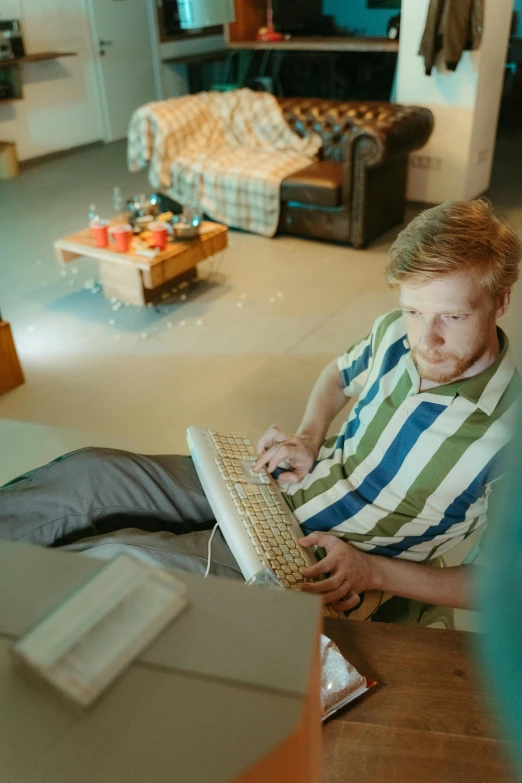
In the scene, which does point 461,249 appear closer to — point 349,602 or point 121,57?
point 349,602

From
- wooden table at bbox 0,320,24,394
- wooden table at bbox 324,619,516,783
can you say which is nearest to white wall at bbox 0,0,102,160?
wooden table at bbox 0,320,24,394

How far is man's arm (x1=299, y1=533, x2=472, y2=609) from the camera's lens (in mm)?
1121

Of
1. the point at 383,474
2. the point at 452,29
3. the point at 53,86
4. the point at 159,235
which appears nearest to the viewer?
the point at 383,474

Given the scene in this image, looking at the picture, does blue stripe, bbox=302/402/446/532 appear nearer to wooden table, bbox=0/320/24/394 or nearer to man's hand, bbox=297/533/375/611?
man's hand, bbox=297/533/375/611

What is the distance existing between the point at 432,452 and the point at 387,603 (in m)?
0.37

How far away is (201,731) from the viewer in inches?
10.5

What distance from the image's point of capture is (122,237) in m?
3.19

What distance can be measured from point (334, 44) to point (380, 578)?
5.00 metres

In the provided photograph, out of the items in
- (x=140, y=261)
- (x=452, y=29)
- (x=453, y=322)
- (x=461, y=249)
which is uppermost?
(x=452, y=29)

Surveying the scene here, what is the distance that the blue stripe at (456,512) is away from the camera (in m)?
1.08

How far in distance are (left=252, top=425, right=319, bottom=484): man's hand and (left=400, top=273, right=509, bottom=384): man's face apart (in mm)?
350

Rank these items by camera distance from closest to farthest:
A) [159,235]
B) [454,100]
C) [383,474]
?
1. [383,474]
2. [159,235]
3. [454,100]

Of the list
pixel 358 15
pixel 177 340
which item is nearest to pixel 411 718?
pixel 177 340

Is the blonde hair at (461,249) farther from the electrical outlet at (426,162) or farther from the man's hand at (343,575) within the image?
the electrical outlet at (426,162)
